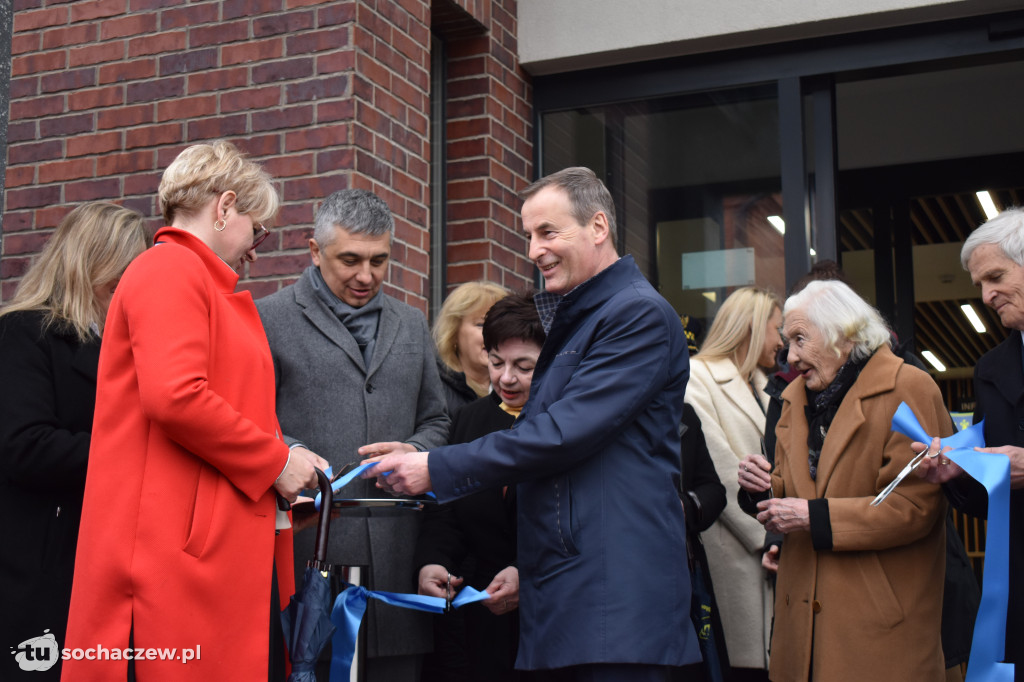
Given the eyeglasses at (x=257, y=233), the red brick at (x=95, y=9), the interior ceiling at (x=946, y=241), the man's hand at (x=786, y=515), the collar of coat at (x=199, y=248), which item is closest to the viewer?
the collar of coat at (x=199, y=248)

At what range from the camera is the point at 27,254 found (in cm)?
532

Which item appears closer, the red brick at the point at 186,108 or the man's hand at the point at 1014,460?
the man's hand at the point at 1014,460

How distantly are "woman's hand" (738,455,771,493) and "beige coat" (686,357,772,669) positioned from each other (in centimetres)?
55

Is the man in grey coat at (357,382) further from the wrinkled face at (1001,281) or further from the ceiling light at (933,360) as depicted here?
the ceiling light at (933,360)

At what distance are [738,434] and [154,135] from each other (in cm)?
297

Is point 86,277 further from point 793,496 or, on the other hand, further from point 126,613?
point 793,496

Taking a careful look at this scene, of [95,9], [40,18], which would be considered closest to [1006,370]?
[95,9]

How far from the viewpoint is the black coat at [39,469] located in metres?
3.16

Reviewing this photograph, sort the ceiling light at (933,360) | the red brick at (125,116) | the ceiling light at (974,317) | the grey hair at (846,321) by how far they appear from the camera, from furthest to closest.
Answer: the ceiling light at (933,360), the ceiling light at (974,317), the red brick at (125,116), the grey hair at (846,321)

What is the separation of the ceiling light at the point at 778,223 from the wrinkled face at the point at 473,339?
198cm

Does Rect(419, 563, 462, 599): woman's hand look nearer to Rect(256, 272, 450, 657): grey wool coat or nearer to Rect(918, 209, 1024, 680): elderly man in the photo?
Rect(256, 272, 450, 657): grey wool coat

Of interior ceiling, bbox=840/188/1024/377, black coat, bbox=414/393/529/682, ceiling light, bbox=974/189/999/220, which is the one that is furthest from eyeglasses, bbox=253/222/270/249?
ceiling light, bbox=974/189/999/220

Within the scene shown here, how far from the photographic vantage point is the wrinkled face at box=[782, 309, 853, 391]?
3908 mm
